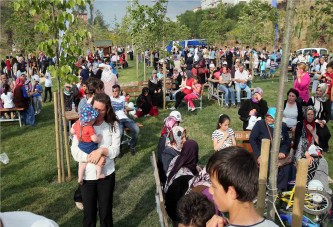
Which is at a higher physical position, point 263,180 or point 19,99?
point 263,180

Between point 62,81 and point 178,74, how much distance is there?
1053 cm

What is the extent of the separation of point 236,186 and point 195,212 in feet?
3.87

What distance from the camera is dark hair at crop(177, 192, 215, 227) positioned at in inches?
112

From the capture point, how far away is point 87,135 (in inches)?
148

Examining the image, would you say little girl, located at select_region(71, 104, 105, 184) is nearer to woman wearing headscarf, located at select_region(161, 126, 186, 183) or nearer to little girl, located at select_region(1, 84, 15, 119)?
woman wearing headscarf, located at select_region(161, 126, 186, 183)

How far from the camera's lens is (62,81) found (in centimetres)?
598

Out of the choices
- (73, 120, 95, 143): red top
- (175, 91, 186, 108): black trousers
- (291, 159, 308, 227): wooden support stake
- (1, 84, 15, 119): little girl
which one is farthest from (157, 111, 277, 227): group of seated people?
(1, 84, 15, 119): little girl

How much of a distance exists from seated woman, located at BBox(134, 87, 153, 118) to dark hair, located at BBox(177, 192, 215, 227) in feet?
28.2

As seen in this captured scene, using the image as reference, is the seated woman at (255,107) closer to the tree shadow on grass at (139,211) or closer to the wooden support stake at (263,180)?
the tree shadow on grass at (139,211)

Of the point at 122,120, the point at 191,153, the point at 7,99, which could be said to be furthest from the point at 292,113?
the point at 7,99

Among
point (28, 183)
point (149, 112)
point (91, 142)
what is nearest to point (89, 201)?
point (91, 142)

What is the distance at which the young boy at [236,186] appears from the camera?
5.72 ft

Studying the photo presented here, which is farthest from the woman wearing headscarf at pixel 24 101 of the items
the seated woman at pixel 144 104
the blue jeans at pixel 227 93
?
the blue jeans at pixel 227 93

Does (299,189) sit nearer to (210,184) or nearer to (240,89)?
(210,184)
